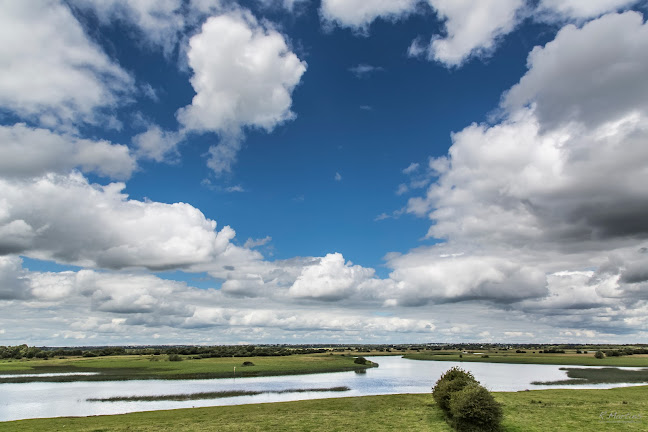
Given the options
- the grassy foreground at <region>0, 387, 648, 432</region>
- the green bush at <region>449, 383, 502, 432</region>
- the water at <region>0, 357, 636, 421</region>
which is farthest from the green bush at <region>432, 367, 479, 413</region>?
the water at <region>0, 357, 636, 421</region>

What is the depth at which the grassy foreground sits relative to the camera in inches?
1641

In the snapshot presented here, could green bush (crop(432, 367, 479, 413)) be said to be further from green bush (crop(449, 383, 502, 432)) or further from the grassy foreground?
green bush (crop(449, 383, 502, 432))

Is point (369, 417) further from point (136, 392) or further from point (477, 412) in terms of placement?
point (136, 392)

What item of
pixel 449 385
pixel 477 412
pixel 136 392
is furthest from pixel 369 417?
pixel 136 392

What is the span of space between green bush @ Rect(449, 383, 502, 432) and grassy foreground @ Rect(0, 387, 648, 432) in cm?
159

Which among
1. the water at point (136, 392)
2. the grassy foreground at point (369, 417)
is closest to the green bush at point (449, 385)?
the grassy foreground at point (369, 417)

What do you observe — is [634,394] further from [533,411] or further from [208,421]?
[208,421]

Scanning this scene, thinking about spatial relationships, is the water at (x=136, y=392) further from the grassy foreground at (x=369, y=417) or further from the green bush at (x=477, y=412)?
the green bush at (x=477, y=412)

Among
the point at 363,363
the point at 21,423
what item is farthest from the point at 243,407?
the point at 363,363

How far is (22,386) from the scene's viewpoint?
9325 cm

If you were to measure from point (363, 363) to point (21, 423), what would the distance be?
4726 inches

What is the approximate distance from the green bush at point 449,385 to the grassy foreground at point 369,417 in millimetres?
1624

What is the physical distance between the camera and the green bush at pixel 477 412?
4034 cm

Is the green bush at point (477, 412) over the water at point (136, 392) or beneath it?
over
